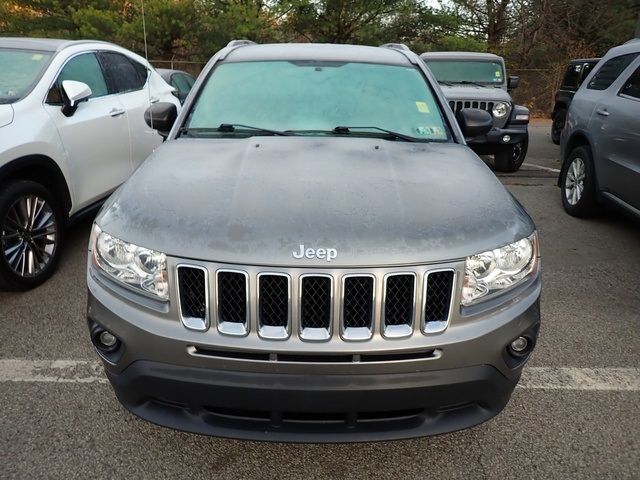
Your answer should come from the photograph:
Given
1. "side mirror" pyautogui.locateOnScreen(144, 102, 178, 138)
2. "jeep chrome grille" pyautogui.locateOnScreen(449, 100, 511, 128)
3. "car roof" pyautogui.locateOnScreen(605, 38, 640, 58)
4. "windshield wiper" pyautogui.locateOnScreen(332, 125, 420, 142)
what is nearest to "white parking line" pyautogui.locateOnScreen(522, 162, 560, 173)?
"jeep chrome grille" pyautogui.locateOnScreen(449, 100, 511, 128)

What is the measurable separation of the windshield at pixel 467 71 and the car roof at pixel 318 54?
600 centimetres

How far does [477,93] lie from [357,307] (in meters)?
7.48

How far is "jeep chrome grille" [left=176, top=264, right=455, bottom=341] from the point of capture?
1907mm

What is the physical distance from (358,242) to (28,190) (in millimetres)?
2946

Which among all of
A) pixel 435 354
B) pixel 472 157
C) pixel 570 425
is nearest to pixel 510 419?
pixel 570 425

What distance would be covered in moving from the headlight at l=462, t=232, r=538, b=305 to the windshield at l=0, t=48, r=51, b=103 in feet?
11.5

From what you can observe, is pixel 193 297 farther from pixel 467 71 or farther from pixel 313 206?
pixel 467 71

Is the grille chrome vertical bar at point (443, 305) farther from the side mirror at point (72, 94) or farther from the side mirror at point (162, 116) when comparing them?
the side mirror at point (72, 94)

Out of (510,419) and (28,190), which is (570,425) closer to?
(510,419)

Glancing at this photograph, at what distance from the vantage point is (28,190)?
12.8ft

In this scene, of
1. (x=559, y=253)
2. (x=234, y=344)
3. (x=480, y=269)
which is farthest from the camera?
(x=559, y=253)

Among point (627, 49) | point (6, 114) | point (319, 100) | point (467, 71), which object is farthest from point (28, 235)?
point (467, 71)

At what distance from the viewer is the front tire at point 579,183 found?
575 centimetres

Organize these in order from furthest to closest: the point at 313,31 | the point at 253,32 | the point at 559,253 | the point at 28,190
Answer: the point at 313,31 < the point at 253,32 < the point at 559,253 < the point at 28,190
